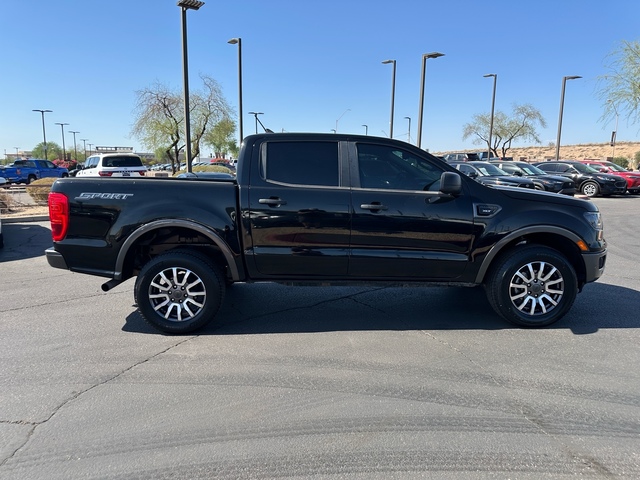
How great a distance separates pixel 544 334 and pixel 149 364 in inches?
150

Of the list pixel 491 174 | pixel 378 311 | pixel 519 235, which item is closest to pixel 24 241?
pixel 378 311

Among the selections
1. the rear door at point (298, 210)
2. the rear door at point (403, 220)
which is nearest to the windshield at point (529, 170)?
the rear door at point (403, 220)

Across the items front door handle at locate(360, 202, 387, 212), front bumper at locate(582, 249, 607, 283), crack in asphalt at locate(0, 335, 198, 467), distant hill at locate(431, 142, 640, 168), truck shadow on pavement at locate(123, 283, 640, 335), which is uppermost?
distant hill at locate(431, 142, 640, 168)

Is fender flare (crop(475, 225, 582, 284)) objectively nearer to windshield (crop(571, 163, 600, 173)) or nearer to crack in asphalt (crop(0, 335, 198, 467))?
crack in asphalt (crop(0, 335, 198, 467))

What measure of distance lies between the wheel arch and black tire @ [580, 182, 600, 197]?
19825 millimetres

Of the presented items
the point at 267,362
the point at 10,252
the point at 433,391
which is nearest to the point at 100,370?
the point at 267,362

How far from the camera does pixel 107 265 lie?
4.51 m

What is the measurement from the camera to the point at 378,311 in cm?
525

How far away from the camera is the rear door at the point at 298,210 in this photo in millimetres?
4445

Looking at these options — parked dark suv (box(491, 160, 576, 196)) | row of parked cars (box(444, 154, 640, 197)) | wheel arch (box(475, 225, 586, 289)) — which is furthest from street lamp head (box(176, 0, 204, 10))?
parked dark suv (box(491, 160, 576, 196))

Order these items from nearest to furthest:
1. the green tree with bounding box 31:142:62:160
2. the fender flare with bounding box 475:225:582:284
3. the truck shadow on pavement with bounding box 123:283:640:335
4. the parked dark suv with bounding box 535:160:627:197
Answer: the fender flare with bounding box 475:225:582:284
the truck shadow on pavement with bounding box 123:283:640:335
the parked dark suv with bounding box 535:160:627:197
the green tree with bounding box 31:142:62:160

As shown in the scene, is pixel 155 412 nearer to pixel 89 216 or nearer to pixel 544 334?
pixel 89 216

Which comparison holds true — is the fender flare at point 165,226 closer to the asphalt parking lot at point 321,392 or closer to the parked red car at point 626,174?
the asphalt parking lot at point 321,392

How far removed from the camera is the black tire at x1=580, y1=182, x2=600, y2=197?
2156cm
